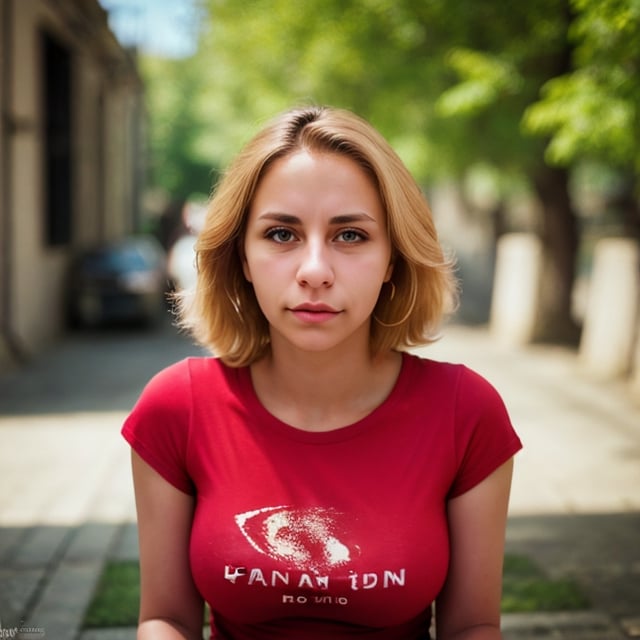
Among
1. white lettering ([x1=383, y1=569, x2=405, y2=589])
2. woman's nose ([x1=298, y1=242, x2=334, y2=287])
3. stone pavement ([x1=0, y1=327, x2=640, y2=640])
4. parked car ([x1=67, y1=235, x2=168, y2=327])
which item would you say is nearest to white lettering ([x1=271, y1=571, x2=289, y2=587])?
white lettering ([x1=383, y1=569, x2=405, y2=589])

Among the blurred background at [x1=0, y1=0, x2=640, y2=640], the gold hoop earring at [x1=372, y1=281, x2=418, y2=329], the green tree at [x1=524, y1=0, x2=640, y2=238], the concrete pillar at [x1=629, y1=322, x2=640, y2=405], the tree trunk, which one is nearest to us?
the gold hoop earring at [x1=372, y1=281, x2=418, y2=329]

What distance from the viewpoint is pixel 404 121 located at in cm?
1497

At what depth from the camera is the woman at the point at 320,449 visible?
A: 211cm

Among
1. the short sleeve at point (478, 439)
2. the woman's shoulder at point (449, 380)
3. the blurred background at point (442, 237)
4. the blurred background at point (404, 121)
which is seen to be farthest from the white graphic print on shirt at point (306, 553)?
the blurred background at point (404, 121)

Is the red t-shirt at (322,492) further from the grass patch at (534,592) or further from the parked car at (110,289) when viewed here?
the parked car at (110,289)

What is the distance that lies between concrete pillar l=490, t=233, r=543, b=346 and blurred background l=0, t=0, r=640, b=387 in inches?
1.3

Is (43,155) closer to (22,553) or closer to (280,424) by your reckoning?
(22,553)

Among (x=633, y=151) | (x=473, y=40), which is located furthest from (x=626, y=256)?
(x=473, y=40)

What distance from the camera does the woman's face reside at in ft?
6.91

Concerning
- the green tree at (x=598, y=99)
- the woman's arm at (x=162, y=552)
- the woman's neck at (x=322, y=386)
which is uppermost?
the green tree at (x=598, y=99)

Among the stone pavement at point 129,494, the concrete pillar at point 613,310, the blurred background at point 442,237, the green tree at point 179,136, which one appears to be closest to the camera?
the stone pavement at point 129,494

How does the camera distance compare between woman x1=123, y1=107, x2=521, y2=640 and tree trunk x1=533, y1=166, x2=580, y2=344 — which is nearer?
woman x1=123, y1=107, x2=521, y2=640

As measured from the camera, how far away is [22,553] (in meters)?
4.61

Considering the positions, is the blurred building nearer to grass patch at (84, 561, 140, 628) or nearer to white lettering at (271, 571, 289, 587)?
grass patch at (84, 561, 140, 628)
